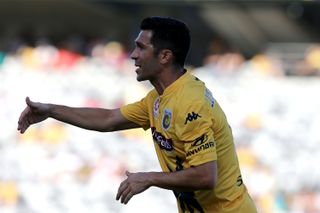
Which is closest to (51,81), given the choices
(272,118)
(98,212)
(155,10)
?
(98,212)

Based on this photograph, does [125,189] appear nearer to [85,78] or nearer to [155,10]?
[85,78]

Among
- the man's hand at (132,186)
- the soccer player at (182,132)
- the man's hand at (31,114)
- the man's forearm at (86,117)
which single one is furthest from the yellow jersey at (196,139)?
the man's hand at (31,114)

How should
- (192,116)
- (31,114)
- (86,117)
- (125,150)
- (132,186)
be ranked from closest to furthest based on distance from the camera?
(132,186), (192,116), (31,114), (86,117), (125,150)

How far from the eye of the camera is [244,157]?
10.9 meters

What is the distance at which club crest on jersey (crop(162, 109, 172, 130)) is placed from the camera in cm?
505

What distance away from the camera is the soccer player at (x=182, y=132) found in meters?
4.84

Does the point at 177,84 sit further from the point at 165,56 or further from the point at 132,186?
the point at 132,186

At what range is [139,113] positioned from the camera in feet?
18.8

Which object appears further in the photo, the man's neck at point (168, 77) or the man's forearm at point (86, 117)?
the man's forearm at point (86, 117)

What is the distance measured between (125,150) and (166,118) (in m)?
5.92

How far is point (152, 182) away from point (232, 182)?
67cm

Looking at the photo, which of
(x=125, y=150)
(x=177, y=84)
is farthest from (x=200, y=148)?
(x=125, y=150)

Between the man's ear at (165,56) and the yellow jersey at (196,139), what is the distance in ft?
0.42

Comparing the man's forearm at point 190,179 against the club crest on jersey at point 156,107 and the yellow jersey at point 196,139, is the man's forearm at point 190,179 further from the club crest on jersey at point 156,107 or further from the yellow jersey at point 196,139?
the club crest on jersey at point 156,107
